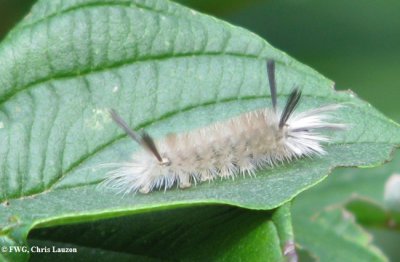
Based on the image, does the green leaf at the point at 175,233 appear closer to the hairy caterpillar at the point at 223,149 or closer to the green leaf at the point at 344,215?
the hairy caterpillar at the point at 223,149

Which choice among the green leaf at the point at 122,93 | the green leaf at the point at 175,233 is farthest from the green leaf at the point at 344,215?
the green leaf at the point at 175,233

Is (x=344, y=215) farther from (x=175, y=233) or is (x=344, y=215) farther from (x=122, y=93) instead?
(x=175, y=233)

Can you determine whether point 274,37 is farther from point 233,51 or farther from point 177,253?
point 177,253

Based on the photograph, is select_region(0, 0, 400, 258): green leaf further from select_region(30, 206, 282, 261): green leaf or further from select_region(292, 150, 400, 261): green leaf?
select_region(292, 150, 400, 261): green leaf

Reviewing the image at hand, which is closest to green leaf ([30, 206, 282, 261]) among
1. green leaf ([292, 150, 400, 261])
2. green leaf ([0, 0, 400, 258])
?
green leaf ([0, 0, 400, 258])

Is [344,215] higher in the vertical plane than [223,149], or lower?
lower

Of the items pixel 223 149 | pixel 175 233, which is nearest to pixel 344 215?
pixel 223 149
